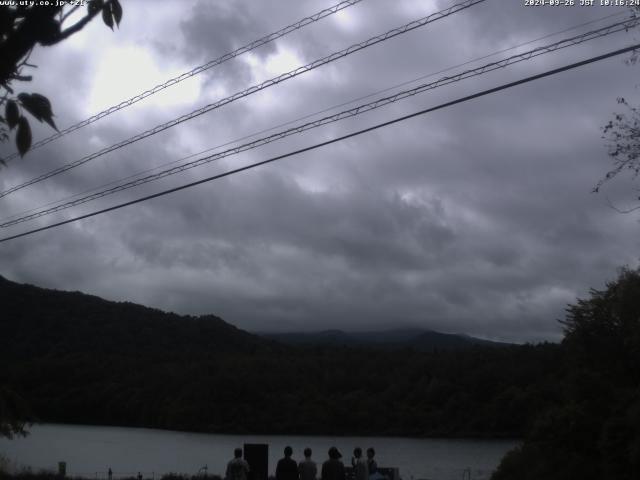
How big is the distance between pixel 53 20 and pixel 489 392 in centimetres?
7278

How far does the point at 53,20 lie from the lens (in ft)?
11.5

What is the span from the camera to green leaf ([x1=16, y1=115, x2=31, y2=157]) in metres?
3.55

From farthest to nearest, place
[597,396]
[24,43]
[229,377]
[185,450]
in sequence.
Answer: [229,377] < [185,450] < [597,396] < [24,43]

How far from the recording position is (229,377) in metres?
89.1

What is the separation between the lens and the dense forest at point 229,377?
68438 mm

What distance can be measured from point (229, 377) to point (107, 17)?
87147 millimetres

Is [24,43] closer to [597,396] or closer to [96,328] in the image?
[597,396]

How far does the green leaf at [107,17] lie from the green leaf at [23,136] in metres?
0.67

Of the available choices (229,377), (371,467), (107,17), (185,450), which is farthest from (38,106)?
(229,377)

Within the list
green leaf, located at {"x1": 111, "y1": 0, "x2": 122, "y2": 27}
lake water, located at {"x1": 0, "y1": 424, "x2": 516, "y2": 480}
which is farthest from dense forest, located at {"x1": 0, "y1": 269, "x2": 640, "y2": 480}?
green leaf, located at {"x1": 111, "y1": 0, "x2": 122, "y2": 27}

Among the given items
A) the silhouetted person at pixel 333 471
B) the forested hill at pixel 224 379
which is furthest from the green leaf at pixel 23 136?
the forested hill at pixel 224 379

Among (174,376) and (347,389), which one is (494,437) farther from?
(174,376)

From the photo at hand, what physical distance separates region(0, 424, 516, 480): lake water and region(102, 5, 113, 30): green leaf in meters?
41.1

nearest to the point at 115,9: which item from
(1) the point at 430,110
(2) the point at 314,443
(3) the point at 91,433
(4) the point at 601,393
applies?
(1) the point at 430,110
